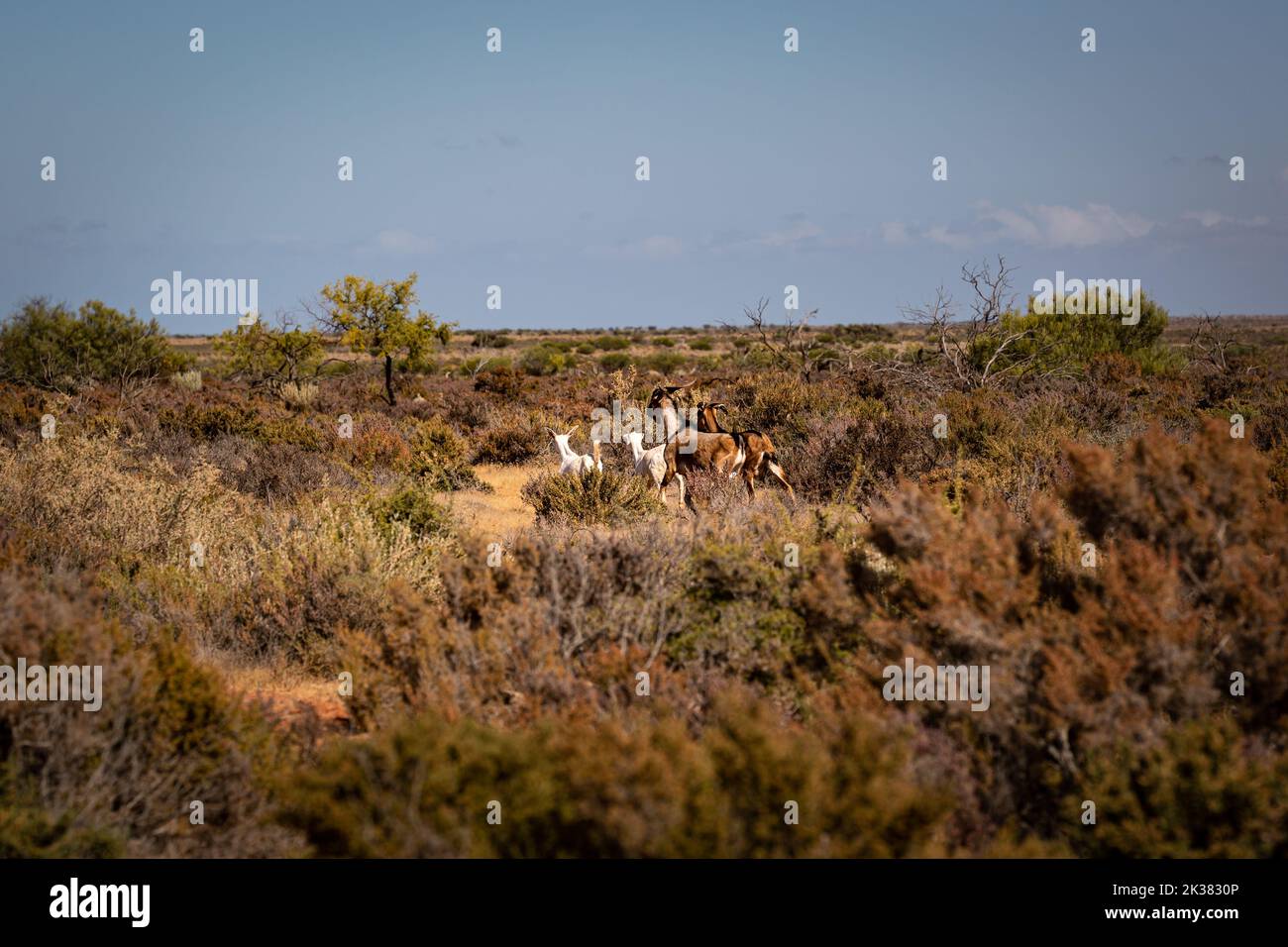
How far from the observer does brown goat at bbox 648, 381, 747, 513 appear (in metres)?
9.20

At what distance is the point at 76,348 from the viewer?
2322 cm

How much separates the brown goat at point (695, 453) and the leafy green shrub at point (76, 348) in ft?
56.7

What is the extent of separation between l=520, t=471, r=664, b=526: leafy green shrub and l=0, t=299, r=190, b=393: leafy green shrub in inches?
639

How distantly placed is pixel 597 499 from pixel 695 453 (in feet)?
4.16

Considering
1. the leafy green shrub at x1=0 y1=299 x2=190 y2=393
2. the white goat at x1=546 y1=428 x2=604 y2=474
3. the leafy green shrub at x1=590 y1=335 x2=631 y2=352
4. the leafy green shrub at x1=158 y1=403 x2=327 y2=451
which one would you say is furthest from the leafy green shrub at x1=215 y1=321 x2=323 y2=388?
the leafy green shrub at x1=590 y1=335 x2=631 y2=352

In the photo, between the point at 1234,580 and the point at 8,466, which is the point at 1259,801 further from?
the point at 8,466

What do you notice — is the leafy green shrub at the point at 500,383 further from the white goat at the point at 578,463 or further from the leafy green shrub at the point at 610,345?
the leafy green shrub at the point at 610,345

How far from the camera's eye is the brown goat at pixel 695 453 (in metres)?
9.20

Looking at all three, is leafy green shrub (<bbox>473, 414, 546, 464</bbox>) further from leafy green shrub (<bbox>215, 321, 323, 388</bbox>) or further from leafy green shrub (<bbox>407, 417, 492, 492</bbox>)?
leafy green shrub (<bbox>215, 321, 323, 388</bbox>)

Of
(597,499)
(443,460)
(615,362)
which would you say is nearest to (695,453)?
(597,499)

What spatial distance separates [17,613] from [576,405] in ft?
49.3

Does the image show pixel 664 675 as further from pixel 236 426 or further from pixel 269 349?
pixel 269 349

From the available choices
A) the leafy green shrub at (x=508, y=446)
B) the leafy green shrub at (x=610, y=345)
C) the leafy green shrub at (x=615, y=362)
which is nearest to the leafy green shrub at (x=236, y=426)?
the leafy green shrub at (x=508, y=446)
